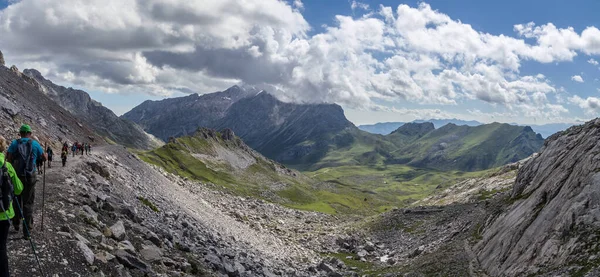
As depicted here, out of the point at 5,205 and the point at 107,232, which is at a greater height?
the point at 5,205

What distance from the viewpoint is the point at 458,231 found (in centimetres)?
5900

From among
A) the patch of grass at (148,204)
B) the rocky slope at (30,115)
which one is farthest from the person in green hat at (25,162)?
the rocky slope at (30,115)

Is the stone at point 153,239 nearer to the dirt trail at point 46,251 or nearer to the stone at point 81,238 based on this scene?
the dirt trail at point 46,251

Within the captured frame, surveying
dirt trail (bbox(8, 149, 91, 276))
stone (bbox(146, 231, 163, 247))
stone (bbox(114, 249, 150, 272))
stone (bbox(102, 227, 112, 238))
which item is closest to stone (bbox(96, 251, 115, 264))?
stone (bbox(114, 249, 150, 272))

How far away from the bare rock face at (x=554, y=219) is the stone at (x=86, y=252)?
99.4 ft

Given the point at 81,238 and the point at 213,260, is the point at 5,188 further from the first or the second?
the point at 213,260

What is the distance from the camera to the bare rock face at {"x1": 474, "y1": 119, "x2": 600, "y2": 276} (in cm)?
2942

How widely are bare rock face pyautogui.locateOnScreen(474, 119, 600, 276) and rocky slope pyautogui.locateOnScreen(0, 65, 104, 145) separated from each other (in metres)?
62.4

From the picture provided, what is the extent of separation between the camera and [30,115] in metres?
74.2

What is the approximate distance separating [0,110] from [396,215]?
265ft

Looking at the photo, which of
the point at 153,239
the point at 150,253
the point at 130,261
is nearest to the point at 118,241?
the point at 150,253

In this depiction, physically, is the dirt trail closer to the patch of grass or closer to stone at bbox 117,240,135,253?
stone at bbox 117,240,135,253

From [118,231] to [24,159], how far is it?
30.7 feet

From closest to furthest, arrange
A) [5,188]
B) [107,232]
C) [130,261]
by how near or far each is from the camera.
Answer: [5,188]
[130,261]
[107,232]
